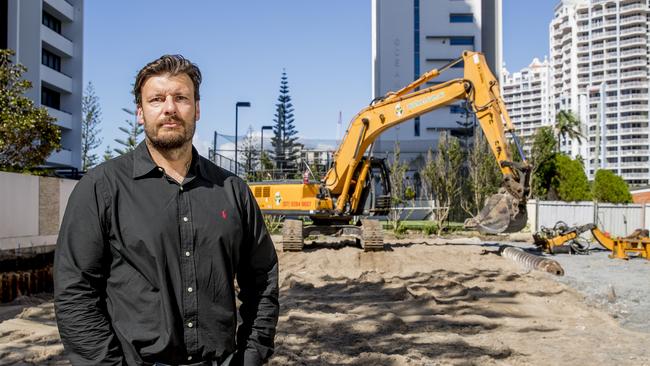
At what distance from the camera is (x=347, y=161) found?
1661cm

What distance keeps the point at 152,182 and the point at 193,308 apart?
0.49 metres

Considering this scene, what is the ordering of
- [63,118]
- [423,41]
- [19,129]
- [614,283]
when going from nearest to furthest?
[614,283] < [19,129] < [63,118] < [423,41]

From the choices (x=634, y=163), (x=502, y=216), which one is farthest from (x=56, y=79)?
(x=634, y=163)

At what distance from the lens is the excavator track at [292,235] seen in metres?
16.3

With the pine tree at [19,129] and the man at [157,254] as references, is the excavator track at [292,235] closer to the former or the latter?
the pine tree at [19,129]

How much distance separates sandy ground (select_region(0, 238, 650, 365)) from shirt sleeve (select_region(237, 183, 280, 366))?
123 inches

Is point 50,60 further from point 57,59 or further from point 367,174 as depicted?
point 367,174

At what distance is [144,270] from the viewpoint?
2.33 m

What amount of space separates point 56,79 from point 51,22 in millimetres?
4119

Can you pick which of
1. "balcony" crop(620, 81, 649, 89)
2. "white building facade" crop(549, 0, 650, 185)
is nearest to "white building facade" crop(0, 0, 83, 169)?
"white building facade" crop(549, 0, 650, 185)

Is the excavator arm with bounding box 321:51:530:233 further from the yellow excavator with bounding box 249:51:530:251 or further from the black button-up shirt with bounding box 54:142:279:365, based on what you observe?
the black button-up shirt with bounding box 54:142:279:365

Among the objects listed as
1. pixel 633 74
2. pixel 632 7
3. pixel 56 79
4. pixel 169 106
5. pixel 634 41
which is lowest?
pixel 169 106

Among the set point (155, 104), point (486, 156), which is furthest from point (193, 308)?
point (486, 156)

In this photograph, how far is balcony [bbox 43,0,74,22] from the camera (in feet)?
129
